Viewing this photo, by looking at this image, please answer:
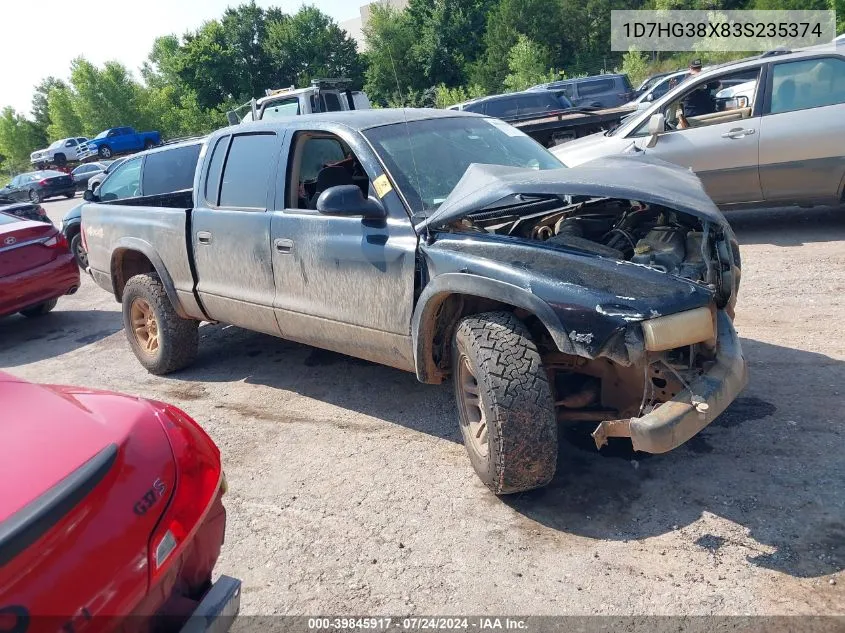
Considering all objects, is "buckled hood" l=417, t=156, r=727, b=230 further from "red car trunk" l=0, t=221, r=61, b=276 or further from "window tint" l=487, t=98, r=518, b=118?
"window tint" l=487, t=98, r=518, b=118

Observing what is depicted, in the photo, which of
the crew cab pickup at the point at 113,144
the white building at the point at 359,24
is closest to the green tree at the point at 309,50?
the white building at the point at 359,24

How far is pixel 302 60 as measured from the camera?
5275cm

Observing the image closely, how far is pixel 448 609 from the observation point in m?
2.74

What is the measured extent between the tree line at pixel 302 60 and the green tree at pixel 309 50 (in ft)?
0.24

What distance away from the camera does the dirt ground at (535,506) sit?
9.07 feet

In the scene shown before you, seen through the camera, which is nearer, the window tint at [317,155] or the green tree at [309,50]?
the window tint at [317,155]

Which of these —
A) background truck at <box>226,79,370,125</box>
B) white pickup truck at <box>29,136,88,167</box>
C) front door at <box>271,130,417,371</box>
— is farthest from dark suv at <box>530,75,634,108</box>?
white pickup truck at <box>29,136,88,167</box>

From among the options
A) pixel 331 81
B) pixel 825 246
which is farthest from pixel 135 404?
pixel 331 81

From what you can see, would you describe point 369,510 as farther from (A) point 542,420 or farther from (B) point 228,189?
(B) point 228,189

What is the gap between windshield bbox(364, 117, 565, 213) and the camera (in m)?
3.97

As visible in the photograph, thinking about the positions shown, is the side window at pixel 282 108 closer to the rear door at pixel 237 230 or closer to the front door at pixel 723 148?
the front door at pixel 723 148

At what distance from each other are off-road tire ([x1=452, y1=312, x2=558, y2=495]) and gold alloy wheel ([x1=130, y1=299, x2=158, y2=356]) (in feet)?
11.7

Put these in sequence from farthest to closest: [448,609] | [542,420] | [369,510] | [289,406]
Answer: [289,406]
[369,510]
[542,420]
[448,609]

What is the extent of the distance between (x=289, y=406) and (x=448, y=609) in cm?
246
